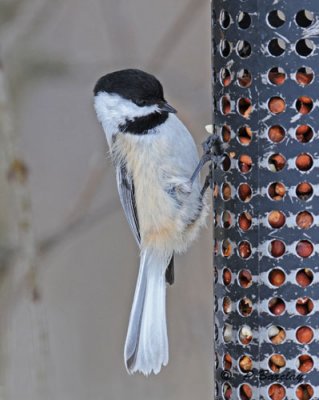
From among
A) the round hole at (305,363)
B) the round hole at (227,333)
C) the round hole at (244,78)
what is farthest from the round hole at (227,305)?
the round hole at (244,78)

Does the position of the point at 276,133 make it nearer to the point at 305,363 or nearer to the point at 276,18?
the point at 276,18

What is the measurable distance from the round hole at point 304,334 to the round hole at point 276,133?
485 mm

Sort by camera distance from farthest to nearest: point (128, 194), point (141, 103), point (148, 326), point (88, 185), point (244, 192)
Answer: point (88, 185) < point (128, 194) < point (141, 103) < point (148, 326) < point (244, 192)

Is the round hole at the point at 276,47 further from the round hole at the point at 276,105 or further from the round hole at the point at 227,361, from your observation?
the round hole at the point at 227,361

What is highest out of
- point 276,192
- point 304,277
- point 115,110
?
point 115,110

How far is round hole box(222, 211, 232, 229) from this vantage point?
7.79 feet

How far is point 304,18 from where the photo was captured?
2209mm

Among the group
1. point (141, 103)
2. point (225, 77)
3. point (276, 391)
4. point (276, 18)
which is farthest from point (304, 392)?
point (141, 103)

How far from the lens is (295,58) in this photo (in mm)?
2203

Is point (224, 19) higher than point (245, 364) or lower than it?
higher

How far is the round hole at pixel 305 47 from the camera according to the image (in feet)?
7.22

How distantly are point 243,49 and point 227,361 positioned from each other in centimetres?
84

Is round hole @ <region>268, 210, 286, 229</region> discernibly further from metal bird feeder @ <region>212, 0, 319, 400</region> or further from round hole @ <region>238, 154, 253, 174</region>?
round hole @ <region>238, 154, 253, 174</region>

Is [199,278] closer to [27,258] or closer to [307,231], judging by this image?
[27,258]
